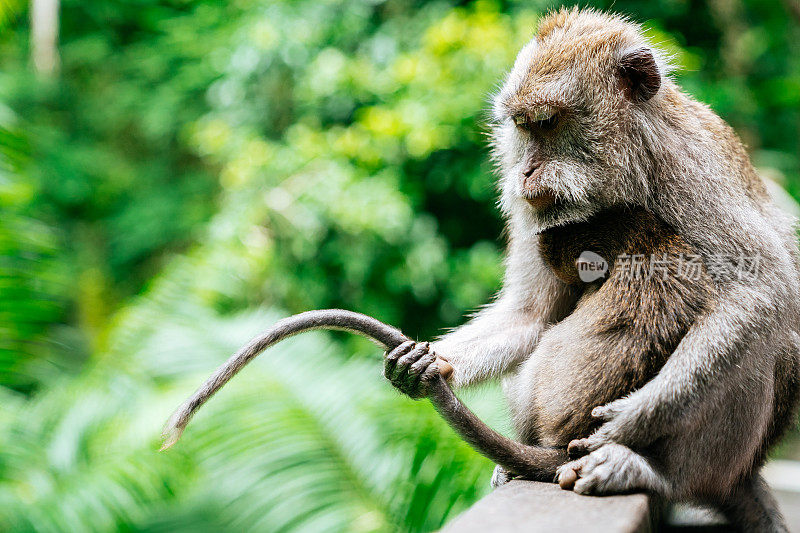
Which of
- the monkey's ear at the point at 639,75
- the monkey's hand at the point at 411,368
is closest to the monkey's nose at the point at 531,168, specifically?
the monkey's ear at the point at 639,75

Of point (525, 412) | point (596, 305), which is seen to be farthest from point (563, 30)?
point (525, 412)

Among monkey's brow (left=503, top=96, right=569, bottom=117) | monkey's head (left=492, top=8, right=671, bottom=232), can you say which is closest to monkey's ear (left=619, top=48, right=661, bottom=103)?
monkey's head (left=492, top=8, right=671, bottom=232)

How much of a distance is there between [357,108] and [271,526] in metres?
3.94

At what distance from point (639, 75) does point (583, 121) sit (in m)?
0.23

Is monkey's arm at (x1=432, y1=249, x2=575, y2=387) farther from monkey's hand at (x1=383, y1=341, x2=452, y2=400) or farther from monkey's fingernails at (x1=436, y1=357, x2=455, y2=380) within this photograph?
monkey's hand at (x1=383, y1=341, x2=452, y2=400)

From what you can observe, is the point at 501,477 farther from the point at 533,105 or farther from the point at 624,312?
the point at 533,105

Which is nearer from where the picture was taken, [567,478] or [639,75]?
[567,478]

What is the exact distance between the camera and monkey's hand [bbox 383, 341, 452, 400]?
213 cm

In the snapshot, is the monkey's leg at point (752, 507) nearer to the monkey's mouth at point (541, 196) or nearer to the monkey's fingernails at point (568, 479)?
the monkey's fingernails at point (568, 479)

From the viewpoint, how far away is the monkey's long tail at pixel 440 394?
1.99 meters

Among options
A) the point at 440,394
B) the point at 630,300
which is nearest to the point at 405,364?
the point at 440,394

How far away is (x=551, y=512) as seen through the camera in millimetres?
1817

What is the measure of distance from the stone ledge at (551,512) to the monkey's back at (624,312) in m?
0.23

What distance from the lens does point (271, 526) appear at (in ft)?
12.3
